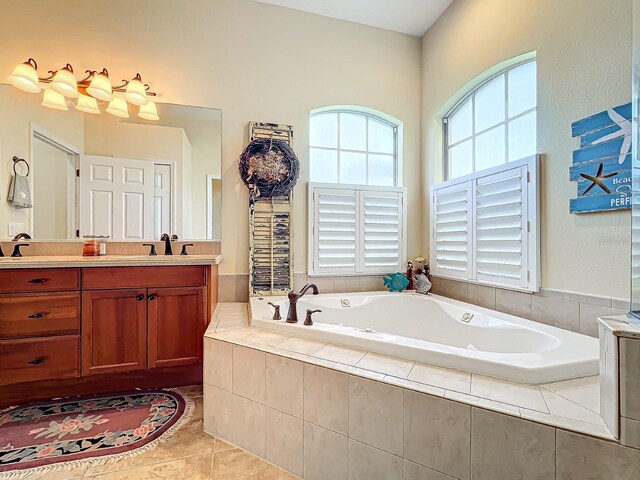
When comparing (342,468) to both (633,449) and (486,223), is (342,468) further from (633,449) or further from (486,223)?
(486,223)

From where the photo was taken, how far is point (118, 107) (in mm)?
2361

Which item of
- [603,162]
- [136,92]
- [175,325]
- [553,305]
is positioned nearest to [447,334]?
[553,305]

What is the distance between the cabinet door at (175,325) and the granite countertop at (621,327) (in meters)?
2.04

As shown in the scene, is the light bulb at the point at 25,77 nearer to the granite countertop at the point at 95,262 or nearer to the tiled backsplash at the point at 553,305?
the granite countertop at the point at 95,262

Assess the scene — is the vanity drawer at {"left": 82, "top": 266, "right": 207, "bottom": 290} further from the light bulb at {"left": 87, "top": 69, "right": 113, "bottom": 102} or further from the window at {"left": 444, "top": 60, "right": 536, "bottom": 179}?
the window at {"left": 444, "top": 60, "right": 536, "bottom": 179}

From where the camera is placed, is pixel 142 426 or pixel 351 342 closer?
pixel 351 342

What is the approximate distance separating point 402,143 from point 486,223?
120 cm

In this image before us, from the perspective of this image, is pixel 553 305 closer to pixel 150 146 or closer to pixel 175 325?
pixel 175 325

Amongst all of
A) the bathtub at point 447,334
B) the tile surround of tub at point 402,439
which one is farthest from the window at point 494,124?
the tile surround of tub at point 402,439

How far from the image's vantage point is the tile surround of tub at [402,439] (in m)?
0.93

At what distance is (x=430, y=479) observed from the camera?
3.63ft

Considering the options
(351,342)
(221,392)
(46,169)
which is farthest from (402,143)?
(46,169)

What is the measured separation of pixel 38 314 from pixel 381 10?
131 inches

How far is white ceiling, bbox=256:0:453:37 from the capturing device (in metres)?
2.62
